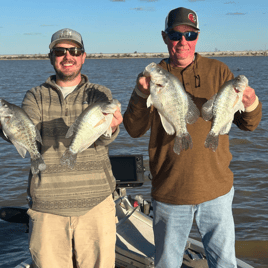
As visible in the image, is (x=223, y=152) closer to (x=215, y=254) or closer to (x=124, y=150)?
(x=215, y=254)

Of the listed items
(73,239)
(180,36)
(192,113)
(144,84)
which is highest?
(180,36)

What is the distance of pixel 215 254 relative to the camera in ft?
11.4

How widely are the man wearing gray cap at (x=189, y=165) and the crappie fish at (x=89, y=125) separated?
31 cm

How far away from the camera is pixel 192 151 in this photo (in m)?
3.41

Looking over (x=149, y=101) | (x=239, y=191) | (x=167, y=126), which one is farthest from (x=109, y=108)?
(x=239, y=191)

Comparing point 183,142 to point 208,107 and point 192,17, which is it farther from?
point 192,17

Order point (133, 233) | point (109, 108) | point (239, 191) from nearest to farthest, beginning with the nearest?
point (109, 108) → point (133, 233) → point (239, 191)

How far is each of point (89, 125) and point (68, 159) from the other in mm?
382

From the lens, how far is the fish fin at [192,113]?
11.0 ft

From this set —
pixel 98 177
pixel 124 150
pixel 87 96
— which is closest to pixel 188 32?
pixel 87 96

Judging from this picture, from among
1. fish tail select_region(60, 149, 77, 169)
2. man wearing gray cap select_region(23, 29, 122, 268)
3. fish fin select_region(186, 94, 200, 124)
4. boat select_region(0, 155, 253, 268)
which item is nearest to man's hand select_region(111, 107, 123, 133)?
man wearing gray cap select_region(23, 29, 122, 268)

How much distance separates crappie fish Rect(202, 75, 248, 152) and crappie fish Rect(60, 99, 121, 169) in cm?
85

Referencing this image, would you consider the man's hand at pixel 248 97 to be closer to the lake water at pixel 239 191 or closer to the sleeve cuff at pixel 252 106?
the sleeve cuff at pixel 252 106

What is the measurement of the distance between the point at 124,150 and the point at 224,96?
9.97m
